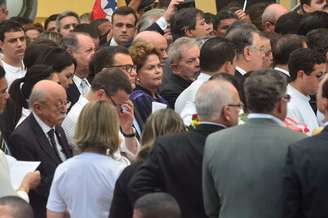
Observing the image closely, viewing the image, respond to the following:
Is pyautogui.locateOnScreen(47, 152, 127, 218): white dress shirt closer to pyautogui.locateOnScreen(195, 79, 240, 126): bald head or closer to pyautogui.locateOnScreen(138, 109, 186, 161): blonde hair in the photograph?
pyautogui.locateOnScreen(138, 109, 186, 161): blonde hair

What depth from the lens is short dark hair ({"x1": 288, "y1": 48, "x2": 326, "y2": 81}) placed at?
11453 mm

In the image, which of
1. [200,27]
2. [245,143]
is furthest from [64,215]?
[200,27]

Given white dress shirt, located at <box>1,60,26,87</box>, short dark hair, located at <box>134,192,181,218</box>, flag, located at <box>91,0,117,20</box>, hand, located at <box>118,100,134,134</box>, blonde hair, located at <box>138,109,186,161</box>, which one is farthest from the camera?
flag, located at <box>91,0,117,20</box>

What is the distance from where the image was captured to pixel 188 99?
38.8ft

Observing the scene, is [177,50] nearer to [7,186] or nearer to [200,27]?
[200,27]

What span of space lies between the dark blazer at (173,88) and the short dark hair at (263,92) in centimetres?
382

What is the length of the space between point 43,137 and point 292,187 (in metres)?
2.65

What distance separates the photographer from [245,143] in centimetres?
880

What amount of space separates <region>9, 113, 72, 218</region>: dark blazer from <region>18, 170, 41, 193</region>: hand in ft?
0.53

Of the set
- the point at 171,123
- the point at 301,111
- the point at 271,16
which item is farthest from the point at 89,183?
the point at 271,16

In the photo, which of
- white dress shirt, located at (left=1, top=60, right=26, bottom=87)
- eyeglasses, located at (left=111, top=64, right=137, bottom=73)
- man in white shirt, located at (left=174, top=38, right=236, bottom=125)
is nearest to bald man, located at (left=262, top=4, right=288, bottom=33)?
white dress shirt, located at (left=1, top=60, right=26, bottom=87)

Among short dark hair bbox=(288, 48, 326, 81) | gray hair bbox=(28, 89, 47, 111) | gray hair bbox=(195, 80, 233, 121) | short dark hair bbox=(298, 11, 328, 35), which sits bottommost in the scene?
short dark hair bbox=(298, 11, 328, 35)

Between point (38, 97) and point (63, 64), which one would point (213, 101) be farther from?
point (63, 64)

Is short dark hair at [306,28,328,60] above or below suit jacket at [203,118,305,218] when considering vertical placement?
below
